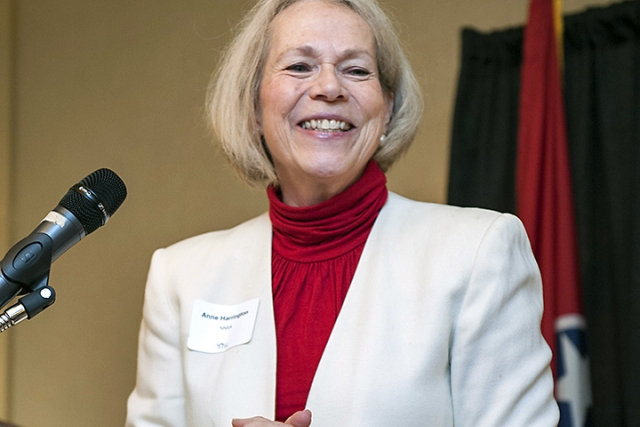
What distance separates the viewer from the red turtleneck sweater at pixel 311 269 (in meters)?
1.72

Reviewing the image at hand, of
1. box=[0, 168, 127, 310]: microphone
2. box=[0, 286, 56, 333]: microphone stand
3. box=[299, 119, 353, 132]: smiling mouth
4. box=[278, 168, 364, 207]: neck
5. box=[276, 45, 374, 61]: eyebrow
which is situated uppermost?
box=[276, 45, 374, 61]: eyebrow

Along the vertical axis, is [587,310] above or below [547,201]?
below

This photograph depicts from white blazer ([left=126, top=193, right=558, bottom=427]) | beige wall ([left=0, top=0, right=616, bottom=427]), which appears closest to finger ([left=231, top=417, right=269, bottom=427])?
white blazer ([left=126, top=193, right=558, bottom=427])

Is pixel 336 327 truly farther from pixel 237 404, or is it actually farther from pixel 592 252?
pixel 592 252

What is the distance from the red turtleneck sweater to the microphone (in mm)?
620

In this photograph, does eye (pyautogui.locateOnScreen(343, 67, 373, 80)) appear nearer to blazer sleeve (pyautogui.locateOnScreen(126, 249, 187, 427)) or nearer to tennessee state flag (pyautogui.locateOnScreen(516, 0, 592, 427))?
blazer sleeve (pyautogui.locateOnScreen(126, 249, 187, 427))

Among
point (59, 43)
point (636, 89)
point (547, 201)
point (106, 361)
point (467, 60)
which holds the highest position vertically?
point (59, 43)

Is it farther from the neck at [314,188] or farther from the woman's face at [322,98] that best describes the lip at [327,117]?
the neck at [314,188]

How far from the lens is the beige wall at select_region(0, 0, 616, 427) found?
357 centimetres

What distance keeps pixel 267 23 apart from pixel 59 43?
2252mm

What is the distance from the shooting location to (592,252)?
8.56 feet

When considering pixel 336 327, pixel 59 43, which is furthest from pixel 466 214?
pixel 59 43

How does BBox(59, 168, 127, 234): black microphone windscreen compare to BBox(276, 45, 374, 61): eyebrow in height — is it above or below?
below

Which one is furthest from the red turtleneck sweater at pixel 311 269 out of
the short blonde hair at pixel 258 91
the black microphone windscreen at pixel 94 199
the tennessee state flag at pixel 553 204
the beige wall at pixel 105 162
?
the beige wall at pixel 105 162
